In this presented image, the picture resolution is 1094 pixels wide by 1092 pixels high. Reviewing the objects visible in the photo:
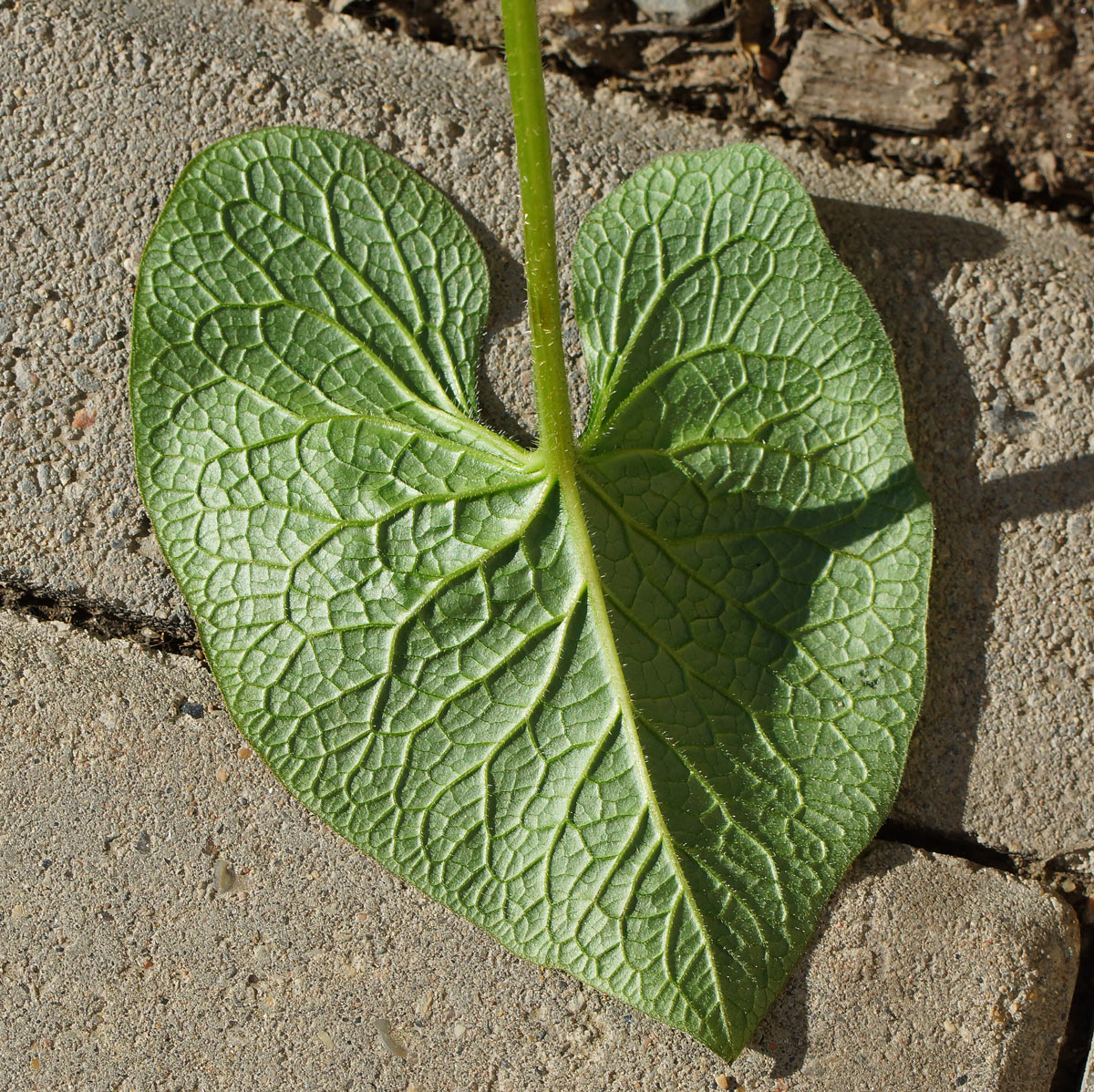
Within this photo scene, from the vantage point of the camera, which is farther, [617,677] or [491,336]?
[491,336]

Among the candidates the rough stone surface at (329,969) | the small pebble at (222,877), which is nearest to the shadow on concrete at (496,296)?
the rough stone surface at (329,969)

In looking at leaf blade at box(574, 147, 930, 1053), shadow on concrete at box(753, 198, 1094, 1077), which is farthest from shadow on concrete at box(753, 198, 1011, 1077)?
leaf blade at box(574, 147, 930, 1053)

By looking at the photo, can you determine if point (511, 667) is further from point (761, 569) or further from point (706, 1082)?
point (706, 1082)

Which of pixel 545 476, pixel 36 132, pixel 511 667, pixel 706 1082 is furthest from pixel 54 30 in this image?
pixel 706 1082

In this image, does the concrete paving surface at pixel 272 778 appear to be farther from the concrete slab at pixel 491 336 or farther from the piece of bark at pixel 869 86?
the piece of bark at pixel 869 86

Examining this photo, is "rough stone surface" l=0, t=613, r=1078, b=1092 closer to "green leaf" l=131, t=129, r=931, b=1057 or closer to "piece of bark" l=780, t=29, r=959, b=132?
"green leaf" l=131, t=129, r=931, b=1057

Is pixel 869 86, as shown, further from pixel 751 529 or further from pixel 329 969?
pixel 329 969

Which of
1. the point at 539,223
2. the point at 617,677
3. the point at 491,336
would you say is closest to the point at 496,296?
the point at 491,336
